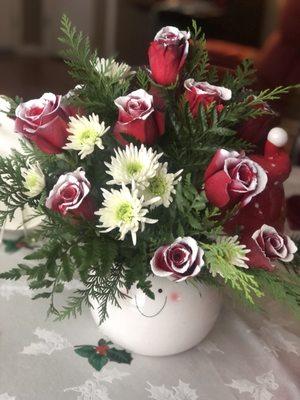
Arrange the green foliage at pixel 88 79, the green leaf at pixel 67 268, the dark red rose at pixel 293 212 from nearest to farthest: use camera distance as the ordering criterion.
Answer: the green leaf at pixel 67 268, the green foliage at pixel 88 79, the dark red rose at pixel 293 212

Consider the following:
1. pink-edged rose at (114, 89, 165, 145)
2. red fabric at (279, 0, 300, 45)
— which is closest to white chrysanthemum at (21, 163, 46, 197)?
pink-edged rose at (114, 89, 165, 145)

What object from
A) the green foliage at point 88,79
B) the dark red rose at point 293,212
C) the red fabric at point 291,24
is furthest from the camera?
the red fabric at point 291,24

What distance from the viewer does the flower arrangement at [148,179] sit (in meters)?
0.57

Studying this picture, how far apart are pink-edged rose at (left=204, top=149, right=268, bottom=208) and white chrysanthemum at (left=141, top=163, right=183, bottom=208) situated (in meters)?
0.04

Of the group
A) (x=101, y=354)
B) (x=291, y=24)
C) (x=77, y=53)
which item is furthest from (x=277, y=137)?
(x=291, y=24)

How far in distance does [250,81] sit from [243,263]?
27 cm

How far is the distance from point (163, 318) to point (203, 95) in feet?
0.93

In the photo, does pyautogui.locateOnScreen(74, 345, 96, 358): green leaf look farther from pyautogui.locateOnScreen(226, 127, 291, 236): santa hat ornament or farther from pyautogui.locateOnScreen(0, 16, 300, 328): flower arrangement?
pyautogui.locateOnScreen(226, 127, 291, 236): santa hat ornament

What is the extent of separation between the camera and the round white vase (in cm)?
67

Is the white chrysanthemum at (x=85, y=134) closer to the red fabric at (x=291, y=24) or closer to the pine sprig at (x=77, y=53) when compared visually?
the pine sprig at (x=77, y=53)

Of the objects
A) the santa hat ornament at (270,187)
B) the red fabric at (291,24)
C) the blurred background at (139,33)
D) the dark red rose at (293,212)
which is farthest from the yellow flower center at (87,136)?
the red fabric at (291,24)

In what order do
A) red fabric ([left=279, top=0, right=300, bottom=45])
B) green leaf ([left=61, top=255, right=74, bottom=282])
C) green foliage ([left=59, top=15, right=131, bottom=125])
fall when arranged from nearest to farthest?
green leaf ([left=61, top=255, right=74, bottom=282]), green foliage ([left=59, top=15, right=131, bottom=125]), red fabric ([left=279, top=0, right=300, bottom=45])

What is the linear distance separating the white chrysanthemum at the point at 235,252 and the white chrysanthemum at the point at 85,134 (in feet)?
0.58

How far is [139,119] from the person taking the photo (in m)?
0.58
